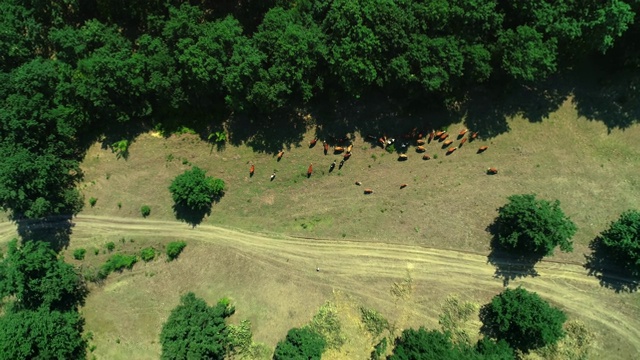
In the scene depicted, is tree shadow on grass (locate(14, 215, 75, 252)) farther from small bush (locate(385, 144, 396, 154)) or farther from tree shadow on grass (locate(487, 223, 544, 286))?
tree shadow on grass (locate(487, 223, 544, 286))

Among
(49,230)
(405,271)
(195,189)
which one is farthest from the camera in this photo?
(49,230)

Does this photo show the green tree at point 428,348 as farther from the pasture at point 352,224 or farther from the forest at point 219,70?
the forest at point 219,70

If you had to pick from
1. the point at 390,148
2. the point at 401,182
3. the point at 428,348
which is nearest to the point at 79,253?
the point at 390,148

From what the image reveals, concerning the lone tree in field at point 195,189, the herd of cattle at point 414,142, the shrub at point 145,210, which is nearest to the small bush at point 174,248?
the lone tree in field at point 195,189

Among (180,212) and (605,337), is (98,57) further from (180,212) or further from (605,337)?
(605,337)

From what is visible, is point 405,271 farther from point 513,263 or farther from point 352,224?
point 513,263

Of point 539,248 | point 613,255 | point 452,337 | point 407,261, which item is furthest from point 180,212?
point 613,255

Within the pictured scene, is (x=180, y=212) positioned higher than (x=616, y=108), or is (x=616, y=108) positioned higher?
(x=616, y=108)

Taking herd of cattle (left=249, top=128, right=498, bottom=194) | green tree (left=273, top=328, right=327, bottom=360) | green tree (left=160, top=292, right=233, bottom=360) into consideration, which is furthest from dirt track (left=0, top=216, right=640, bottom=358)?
herd of cattle (left=249, top=128, right=498, bottom=194)
